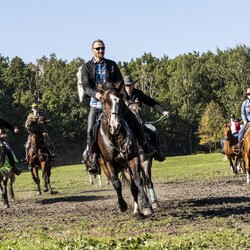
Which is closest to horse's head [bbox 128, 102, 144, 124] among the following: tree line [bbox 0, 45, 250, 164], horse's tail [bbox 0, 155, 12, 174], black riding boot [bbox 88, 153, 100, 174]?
black riding boot [bbox 88, 153, 100, 174]

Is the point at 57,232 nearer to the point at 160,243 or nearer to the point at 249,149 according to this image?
the point at 160,243

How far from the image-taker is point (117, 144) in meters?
12.4

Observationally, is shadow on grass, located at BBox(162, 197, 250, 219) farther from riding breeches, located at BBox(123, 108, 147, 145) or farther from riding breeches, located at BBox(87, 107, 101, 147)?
riding breeches, located at BBox(87, 107, 101, 147)

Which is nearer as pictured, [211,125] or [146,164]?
[146,164]

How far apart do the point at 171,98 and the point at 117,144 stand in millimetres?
101164

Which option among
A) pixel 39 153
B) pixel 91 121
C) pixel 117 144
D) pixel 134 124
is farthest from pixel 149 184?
pixel 39 153

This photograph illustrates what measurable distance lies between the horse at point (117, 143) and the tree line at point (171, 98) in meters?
80.3

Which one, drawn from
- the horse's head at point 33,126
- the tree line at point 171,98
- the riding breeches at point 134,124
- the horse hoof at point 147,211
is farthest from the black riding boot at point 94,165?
the tree line at point 171,98

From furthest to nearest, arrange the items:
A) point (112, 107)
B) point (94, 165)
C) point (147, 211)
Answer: point (94, 165)
point (147, 211)
point (112, 107)

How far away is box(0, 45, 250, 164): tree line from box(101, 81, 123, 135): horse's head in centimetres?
8099

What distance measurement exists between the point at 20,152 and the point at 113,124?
8407 centimetres

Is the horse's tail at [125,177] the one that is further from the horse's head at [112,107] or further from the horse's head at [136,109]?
the horse's head at [136,109]

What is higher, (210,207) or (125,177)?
(125,177)

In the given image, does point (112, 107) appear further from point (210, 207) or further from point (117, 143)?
point (210, 207)
